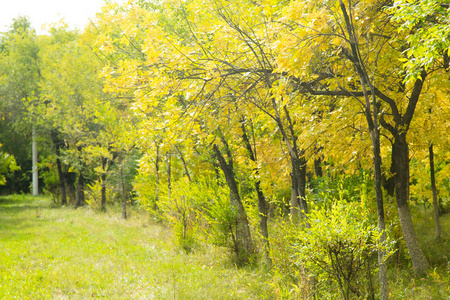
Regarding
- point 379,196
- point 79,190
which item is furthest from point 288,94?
point 79,190

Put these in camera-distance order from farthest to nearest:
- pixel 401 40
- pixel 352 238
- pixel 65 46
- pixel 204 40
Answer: pixel 65 46, pixel 204 40, pixel 401 40, pixel 352 238

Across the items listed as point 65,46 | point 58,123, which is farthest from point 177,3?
point 65,46

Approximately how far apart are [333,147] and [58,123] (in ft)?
53.6

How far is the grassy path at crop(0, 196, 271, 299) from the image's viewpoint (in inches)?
237

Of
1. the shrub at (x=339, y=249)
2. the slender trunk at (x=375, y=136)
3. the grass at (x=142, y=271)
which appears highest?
the slender trunk at (x=375, y=136)

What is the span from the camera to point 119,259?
8.35m

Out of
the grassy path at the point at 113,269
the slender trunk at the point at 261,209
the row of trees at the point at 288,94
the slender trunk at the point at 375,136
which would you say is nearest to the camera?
the slender trunk at the point at 375,136

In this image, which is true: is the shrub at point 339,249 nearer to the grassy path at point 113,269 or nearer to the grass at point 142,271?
the grass at point 142,271

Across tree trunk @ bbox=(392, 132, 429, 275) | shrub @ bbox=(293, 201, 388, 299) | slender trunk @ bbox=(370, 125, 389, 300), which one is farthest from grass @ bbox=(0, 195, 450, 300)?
slender trunk @ bbox=(370, 125, 389, 300)

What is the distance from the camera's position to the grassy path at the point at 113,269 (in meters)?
6.03

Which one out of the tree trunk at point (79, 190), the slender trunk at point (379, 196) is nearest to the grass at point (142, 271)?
the slender trunk at point (379, 196)

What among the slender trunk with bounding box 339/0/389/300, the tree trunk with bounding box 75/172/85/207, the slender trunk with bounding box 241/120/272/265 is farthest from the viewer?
the tree trunk with bounding box 75/172/85/207

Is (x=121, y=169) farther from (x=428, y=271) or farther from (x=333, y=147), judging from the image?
(x=428, y=271)

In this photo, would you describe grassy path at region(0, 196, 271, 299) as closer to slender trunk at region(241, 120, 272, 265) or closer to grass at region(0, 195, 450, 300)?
grass at region(0, 195, 450, 300)
